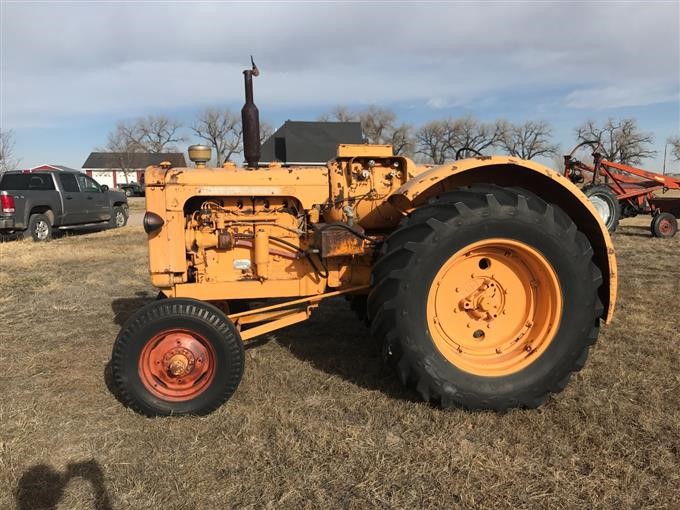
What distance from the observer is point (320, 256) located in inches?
131

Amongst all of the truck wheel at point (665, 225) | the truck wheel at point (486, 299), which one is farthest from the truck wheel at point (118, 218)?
the truck wheel at point (665, 225)

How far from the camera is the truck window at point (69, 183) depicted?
42.1 ft

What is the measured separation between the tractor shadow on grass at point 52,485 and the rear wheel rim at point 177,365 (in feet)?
1.81

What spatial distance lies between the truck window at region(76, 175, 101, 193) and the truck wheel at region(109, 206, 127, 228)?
2.56 feet

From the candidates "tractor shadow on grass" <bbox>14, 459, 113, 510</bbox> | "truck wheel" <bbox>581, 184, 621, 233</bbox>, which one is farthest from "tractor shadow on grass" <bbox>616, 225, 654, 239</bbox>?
"tractor shadow on grass" <bbox>14, 459, 113, 510</bbox>

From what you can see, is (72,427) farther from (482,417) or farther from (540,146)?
(540,146)

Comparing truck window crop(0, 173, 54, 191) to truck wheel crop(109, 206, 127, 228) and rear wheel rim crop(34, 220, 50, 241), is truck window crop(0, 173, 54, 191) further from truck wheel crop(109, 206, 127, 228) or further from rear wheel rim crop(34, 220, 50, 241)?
truck wheel crop(109, 206, 127, 228)

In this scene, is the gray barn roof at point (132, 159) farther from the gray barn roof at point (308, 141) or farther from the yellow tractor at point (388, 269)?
the yellow tractor at point (388, 269)

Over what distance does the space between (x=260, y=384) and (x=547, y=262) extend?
1.96 metres

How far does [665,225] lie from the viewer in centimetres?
1101

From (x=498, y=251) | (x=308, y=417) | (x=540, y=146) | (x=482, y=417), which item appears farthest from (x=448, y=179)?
(x=540, y=146)

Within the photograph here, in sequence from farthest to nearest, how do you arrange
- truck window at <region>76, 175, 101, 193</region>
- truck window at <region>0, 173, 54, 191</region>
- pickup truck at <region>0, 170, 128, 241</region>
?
1. truck window at <region>76, 175, 101, 193</region>
2. truck window at <region>0, 173, 54, 191</region>
3. pickup truck at <region>0, 170, 128, 241</region>

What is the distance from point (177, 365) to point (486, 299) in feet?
Answer: 6.14

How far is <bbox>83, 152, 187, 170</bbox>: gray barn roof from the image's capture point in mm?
56491
